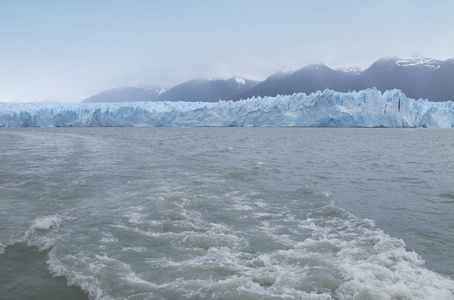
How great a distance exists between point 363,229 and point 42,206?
18.3ft

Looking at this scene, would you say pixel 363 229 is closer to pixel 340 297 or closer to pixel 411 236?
pixel 411 236

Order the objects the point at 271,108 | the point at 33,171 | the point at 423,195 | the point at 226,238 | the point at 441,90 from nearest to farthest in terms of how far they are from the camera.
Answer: the point at 226,238 → the point at 423,195 → the point at 33,171 → the point at 271,108 → the point at 441,90

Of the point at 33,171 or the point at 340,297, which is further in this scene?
the point at 33,171

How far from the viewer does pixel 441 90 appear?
130125mm

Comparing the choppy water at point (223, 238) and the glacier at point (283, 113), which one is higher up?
the glacier at point (283, 113)

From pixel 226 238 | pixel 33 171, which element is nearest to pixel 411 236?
pixel 226 238

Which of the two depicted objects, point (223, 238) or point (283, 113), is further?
point (283, 113)

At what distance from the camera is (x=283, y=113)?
170ft

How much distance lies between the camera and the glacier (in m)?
48.5

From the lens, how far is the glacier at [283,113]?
159 feet

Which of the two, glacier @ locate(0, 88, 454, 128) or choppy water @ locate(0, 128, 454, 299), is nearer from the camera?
choppy water @ locate(0, 128, 454, 299)

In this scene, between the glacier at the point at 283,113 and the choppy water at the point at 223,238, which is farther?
the glacier at the point at 283,113

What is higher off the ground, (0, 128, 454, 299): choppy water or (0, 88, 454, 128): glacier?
(0, 88, 454, 128): glacier

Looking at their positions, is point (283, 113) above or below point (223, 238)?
above
